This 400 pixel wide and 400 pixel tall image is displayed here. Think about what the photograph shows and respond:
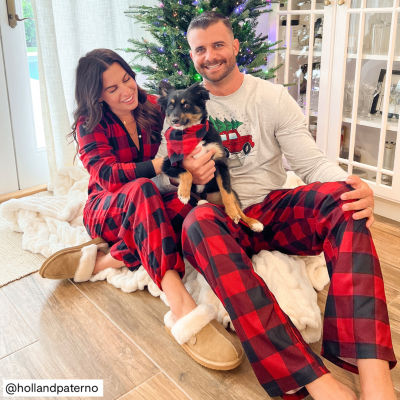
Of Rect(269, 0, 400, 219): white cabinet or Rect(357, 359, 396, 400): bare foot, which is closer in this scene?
Rect(357, 359, 396, 400): bare foot

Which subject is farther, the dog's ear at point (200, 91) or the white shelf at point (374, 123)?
the white shelf at point (374, 123)

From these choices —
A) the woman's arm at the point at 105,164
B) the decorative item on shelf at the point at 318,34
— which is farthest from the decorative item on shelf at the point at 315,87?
the woman's arm at the point at 105,164

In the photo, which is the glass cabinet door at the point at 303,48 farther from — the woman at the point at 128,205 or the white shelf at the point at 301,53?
the woman at the point at 128,205

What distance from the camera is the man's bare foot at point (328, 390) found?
3.76 feet

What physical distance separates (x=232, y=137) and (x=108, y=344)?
864 millimetres

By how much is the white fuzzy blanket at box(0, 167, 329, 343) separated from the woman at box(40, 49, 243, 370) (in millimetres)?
140

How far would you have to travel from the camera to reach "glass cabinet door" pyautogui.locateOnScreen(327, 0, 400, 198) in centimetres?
246

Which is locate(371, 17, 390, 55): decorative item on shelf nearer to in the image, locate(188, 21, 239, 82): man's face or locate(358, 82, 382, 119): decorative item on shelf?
locate(358, 82, 382, 119): decorative item on shelf

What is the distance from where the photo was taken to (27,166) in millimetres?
3084

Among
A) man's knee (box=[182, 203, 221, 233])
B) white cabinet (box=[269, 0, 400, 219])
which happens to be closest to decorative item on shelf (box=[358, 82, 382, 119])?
white cabinet (box=[269, 0, 400, 219])

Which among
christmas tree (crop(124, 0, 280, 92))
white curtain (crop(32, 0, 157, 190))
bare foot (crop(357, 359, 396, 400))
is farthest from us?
white curtain (crop(32, 0, 157, 190))

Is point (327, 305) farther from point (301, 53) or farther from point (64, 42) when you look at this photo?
point (64, 42)

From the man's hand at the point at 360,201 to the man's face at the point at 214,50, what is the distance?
625 millimetres

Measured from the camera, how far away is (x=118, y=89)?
182 cm
